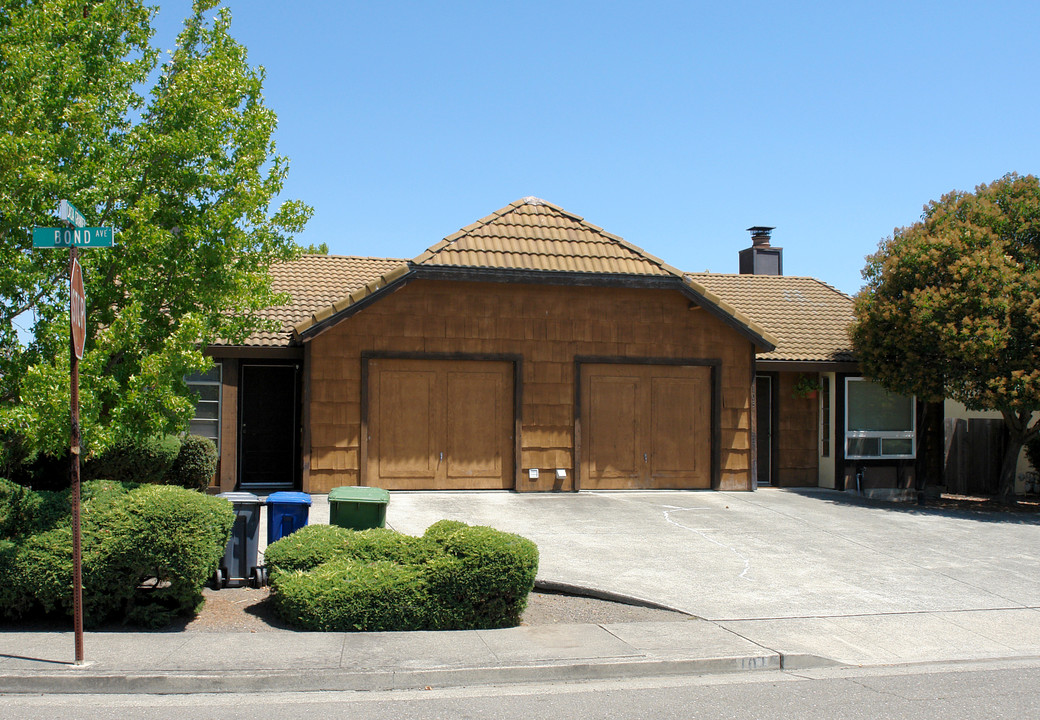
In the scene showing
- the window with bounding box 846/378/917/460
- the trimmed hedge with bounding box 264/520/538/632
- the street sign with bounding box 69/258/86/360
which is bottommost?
the trimmed hedge with bounding box 264/520/538/632

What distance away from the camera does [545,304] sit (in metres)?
16.2

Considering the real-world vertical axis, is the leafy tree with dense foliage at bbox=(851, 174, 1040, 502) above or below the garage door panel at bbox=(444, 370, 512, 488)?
above

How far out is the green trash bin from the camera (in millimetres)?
9922

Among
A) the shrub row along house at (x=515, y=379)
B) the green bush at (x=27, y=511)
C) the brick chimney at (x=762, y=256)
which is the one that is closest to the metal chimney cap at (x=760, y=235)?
the brick chimney at (x=762, y=256)

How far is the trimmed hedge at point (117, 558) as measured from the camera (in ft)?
24.4

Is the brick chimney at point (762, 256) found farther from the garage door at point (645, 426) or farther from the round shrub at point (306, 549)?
the round shrub at point (306, 549)

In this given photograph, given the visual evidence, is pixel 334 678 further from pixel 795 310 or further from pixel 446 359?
pixel 795 310

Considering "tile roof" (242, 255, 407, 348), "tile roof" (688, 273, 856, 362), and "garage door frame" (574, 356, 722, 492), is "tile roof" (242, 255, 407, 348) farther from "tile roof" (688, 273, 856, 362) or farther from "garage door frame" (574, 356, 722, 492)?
"tile roof" (688, 273, 856, 362)

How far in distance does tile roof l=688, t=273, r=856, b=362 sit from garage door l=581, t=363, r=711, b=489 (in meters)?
1.91

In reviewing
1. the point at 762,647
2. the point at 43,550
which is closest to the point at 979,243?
the point at 762,647

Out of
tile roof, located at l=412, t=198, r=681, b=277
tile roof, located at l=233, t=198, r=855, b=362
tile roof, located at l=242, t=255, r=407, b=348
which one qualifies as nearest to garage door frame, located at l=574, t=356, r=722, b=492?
tile roof, located at l=233, t=198, r=855, b=362

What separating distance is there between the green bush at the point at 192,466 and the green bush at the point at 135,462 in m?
1.34

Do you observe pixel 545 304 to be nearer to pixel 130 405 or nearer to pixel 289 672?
pixel 130 405

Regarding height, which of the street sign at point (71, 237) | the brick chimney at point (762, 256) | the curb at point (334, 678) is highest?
the brick chimney at point (762, 256)
